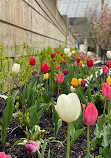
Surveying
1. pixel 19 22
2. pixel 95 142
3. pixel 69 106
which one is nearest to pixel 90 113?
pixel 69 106

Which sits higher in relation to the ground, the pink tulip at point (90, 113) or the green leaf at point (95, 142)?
the pink tulip at point (90, 113)

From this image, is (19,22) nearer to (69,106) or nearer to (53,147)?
(53,147)

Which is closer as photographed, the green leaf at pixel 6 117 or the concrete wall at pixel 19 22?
the green leaf at pixel 6 117

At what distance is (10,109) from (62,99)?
668 millimetres

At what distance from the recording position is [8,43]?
2.41 m

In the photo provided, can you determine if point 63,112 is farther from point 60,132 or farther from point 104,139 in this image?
point 60,132

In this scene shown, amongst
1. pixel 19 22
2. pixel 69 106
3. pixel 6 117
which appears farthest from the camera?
pixel 19 22

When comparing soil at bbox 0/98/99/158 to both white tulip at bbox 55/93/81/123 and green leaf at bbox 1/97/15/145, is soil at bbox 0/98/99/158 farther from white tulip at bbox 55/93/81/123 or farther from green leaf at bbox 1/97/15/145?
white tulip at bbox 55/93/81/123

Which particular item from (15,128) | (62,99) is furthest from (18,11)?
(62,99)

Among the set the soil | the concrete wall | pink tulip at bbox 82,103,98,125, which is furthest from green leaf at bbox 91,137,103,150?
the concrete wall

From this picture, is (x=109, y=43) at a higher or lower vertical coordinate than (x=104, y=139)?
higher

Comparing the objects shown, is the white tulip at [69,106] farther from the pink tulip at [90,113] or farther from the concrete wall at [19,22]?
the concrete wall at [19,22]

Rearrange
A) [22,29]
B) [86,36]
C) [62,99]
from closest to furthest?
1. [62,99]
2. [22,29]
3. [86,36]

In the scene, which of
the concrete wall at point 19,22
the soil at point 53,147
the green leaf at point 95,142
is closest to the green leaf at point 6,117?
the soil at point 53,147
